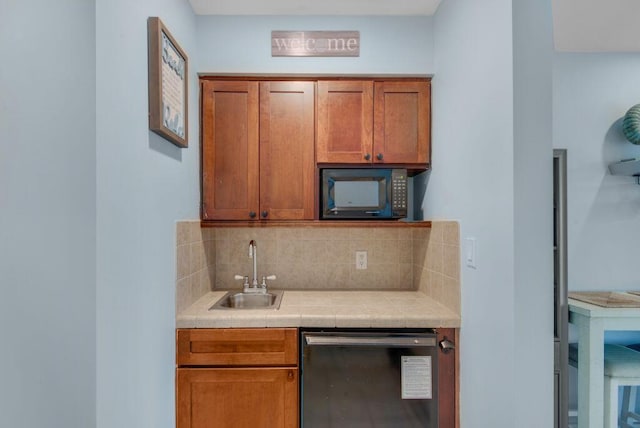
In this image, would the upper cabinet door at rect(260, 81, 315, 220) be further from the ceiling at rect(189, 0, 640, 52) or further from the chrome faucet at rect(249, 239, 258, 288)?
the ceiling at rect(189, 0, 640, 52)

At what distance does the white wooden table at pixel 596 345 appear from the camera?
1.85 meters

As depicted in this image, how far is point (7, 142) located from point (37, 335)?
1.46 ft

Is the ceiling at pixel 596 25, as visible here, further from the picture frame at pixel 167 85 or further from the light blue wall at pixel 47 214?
the light blue wall at pixel 47 214

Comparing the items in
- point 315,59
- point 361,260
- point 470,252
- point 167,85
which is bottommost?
point 361,260

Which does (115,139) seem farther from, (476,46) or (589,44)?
(589,44)

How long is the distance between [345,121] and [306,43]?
53 centimetres

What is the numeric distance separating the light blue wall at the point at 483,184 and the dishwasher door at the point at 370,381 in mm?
186

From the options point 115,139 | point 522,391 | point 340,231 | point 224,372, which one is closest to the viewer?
point 115,139

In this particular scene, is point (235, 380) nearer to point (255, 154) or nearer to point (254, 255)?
point (254, 255)

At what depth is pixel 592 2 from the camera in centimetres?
190

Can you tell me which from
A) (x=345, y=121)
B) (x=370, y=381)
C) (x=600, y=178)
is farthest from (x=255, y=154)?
(x=600, y=178)

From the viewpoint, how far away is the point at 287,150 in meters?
2.01

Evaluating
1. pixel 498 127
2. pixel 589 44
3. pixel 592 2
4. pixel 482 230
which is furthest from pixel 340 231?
pixel 589 44

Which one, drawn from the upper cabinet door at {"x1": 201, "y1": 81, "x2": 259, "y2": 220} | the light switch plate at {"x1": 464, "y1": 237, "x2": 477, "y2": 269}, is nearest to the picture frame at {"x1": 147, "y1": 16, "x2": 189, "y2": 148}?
the upper cabinet door at {"x1": 201, "y1": 81, "x2": 259, "y2": 220}
